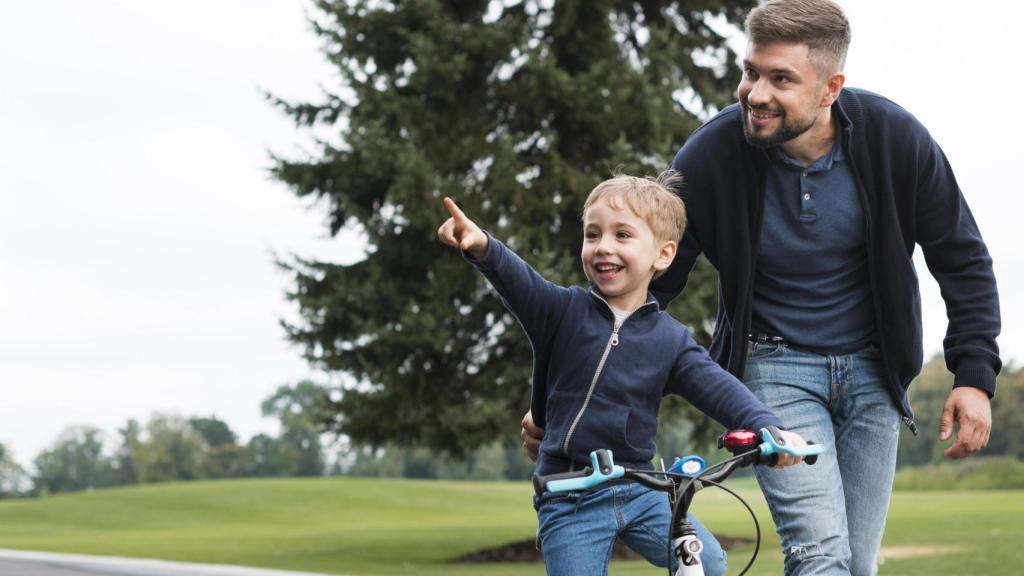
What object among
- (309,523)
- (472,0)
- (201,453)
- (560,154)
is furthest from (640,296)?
(201,453)

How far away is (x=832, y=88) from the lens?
13.1ft

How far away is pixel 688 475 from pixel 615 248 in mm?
790

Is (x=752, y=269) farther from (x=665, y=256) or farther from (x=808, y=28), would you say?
(x=808, y=28)

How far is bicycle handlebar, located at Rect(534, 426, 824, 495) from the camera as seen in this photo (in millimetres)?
2920

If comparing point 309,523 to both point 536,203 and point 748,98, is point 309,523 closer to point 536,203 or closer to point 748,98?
point 536,203

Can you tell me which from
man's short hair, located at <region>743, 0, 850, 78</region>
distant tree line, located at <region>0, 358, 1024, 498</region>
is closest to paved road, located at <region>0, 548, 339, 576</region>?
man's short hair, located at <region>743, 0, 850, 78</region>

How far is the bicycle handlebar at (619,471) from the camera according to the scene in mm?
2920

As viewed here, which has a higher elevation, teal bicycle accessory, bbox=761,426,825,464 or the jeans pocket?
the jeans pocket

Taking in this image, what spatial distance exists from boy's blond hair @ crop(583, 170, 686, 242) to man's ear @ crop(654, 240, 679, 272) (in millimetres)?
21

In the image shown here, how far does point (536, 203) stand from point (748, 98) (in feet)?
41.7

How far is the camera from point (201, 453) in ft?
211

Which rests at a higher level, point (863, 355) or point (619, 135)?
point (619, 135)

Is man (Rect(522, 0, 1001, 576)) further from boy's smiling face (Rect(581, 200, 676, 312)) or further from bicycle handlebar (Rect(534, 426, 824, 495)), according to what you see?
bicycle handlebar (Rect(534, 426, 824, 495))

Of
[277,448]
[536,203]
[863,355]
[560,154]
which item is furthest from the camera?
[277,448]
